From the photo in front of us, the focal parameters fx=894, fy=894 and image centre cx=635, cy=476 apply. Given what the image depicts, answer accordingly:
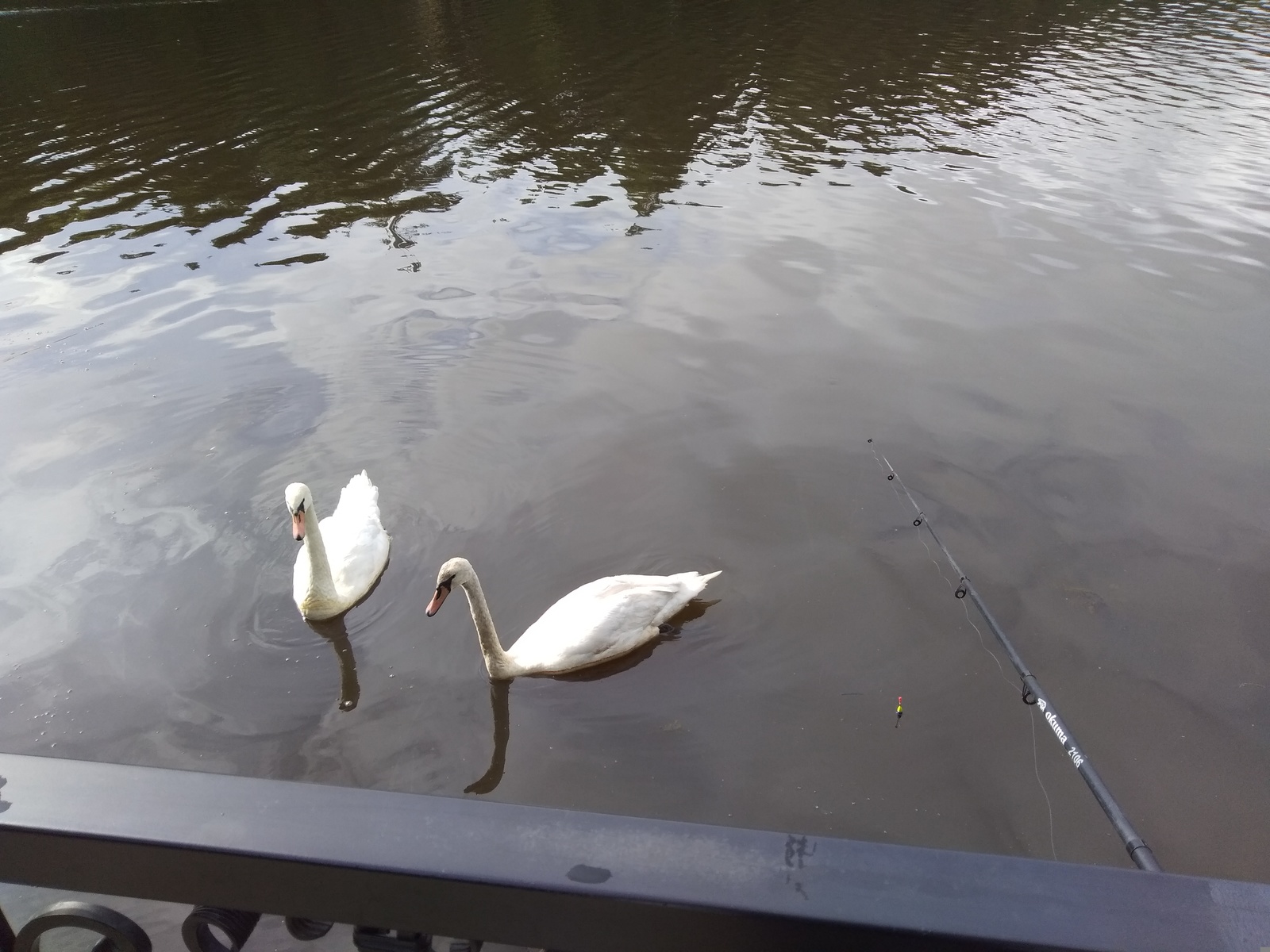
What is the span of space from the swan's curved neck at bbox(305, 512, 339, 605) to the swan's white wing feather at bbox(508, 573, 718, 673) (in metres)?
1.33

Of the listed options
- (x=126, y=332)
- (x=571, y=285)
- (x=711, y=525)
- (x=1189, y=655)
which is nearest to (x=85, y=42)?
(x=126, y=332)

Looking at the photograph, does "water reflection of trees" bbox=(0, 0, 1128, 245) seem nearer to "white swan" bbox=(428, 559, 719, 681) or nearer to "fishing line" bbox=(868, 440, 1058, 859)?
"fishing line" bbox=(868, 440, 1058, 859)

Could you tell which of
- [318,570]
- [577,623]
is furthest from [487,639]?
[318,570]

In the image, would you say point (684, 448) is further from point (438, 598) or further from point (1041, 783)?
point (1041, 783)

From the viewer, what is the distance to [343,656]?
5.77m

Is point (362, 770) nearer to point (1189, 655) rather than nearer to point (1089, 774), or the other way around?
point (1089, 774)

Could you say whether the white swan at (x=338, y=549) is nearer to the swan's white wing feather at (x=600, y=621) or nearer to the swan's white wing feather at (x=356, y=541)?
the swan's white wing feather at (x=356, y=541)

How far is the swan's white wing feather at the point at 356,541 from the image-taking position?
6.13 meters

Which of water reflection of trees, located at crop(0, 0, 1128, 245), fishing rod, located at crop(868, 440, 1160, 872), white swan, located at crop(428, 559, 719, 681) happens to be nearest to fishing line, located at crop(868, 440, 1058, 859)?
fishing rod, located at crop(868, 440, 1160, 872)

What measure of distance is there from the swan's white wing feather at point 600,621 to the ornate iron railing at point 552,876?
14.2ft

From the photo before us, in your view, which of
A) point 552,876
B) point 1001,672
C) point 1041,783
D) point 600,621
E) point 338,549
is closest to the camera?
point 552,876

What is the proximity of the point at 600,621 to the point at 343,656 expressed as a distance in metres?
1.72

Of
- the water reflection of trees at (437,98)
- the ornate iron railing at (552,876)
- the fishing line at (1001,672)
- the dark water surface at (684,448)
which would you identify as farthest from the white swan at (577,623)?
the water reflection of trees at (437,98)

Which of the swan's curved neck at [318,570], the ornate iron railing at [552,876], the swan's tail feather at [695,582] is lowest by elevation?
the swan's tail feather at [695,582]
